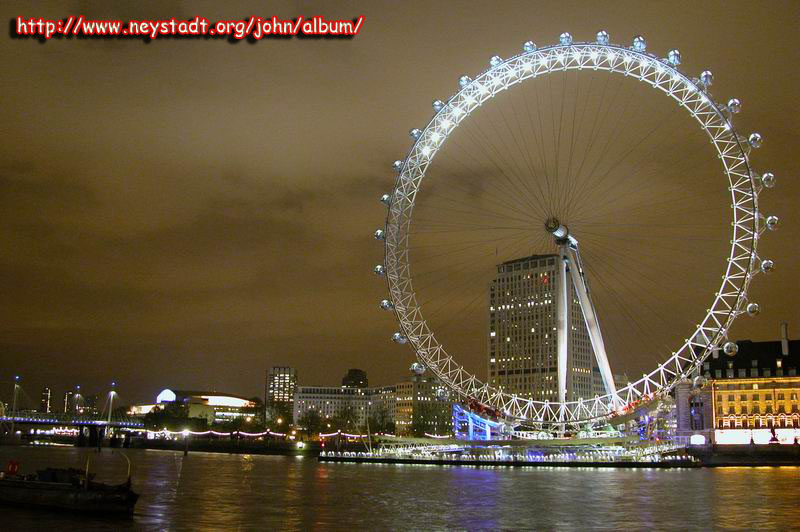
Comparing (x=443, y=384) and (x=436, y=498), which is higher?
(x=443, y=384)

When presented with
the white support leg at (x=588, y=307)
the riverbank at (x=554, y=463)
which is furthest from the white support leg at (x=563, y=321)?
the riverbank at (x=554, y=463)

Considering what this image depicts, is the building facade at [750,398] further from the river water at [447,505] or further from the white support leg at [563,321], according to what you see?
the river water at [447,505]

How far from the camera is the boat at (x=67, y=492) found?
37.7 m

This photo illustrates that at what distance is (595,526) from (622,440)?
61.6 meters

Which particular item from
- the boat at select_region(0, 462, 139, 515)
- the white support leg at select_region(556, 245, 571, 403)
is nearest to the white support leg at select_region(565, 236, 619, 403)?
the white support leg at select_region(556, 245, 571, 403)

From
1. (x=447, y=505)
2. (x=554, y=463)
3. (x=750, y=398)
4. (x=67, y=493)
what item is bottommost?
(x=554, y=463)

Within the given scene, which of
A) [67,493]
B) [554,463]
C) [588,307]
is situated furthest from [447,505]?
[554,463]

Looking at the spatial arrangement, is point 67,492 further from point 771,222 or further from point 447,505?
point 771,222

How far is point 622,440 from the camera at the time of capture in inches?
3698

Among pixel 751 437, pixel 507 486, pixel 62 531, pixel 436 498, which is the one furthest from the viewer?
pixel 751 437

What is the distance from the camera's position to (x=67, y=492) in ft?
129

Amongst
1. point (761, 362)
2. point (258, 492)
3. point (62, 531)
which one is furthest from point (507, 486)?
point (761, 362)

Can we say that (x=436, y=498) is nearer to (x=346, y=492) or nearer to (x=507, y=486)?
(x=346, y=492)

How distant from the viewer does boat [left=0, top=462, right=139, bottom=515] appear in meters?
37.7
